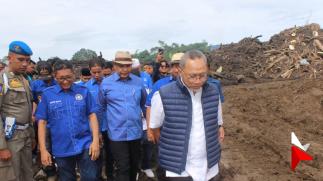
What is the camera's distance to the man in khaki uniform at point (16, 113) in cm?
374

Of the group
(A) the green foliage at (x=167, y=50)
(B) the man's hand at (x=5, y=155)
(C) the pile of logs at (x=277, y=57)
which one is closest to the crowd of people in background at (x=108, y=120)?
(B) the man's hand at (x=5, y=155)

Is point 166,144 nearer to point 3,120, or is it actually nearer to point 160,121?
point 160,121

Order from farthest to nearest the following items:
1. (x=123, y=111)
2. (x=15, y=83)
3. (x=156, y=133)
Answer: (x=123, y=111) → (x=15, y=83) → (x=156, y=133)

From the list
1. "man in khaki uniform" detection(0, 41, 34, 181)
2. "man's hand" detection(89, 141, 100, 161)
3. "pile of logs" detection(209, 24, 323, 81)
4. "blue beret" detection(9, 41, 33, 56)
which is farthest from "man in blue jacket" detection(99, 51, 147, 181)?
"pile of logs" detection(209, 24, 323, 81)

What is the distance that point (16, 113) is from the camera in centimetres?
388

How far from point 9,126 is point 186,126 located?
1.87 m

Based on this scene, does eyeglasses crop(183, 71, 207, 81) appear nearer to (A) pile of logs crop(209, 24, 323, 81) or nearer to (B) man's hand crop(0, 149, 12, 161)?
(B) man's hand crop(0, 149, 12, 161)

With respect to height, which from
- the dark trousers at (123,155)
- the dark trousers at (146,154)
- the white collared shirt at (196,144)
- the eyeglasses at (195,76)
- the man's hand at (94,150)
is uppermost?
the eyeglasses at (195,76)

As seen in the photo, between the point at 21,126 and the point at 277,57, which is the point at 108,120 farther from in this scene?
the point at 277,57

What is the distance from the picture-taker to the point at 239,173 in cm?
594

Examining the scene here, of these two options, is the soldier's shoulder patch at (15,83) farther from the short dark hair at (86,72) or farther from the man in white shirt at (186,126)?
the short dark hair at (86,72)

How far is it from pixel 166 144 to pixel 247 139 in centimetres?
514

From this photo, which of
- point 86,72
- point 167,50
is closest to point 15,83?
point 86,72

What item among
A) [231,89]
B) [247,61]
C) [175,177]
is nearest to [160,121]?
[175,177]
